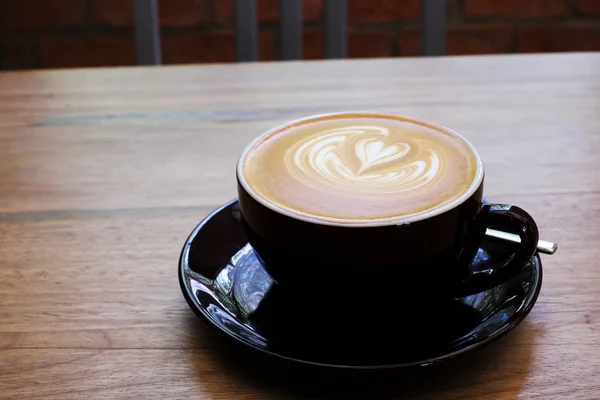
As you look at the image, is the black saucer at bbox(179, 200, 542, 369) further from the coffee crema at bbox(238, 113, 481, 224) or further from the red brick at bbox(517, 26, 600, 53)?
the red brick at bbox(517, 26, 600, 53)

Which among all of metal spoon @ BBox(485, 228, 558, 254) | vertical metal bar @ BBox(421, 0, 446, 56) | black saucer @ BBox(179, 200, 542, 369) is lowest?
vertical metal bar @ BBox(421, 0, 446, 56)

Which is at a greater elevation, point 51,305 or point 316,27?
point 51,305

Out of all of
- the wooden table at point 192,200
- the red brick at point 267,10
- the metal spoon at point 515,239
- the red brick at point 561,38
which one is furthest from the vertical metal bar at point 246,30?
the red brick at point 561,38

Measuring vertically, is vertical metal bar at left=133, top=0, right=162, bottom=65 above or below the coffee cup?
below

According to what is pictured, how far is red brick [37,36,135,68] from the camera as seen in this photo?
1393 millimetres

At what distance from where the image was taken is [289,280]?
335 mm

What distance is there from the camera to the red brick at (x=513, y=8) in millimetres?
1413

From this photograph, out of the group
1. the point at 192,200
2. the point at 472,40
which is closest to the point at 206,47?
the point at 472,40

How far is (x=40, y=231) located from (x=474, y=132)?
326mm

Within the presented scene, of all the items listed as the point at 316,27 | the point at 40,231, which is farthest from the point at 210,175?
the point at 316,27

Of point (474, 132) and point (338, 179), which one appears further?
point (474, 132)

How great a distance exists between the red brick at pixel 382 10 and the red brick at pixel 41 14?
20.2 inches

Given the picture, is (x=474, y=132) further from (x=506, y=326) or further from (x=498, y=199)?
(x=506, y=326)

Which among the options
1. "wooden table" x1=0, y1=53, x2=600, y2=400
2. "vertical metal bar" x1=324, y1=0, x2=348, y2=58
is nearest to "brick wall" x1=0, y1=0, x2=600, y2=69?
"vertical metal bar" x1=324, y1=0, x2=348, y2=58
